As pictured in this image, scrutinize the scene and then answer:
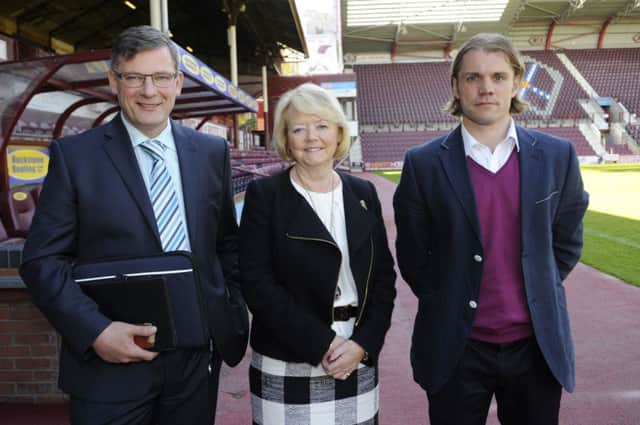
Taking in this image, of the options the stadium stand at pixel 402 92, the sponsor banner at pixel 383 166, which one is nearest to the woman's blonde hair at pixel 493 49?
the sponsor banner at pixel 383 166

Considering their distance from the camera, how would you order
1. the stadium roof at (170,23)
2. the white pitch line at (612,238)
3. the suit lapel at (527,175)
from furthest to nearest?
the stadium roof at (170,23), the white pitch line at (612,238), the suit lapel at (527,175)

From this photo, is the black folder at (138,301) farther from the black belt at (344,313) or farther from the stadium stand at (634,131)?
the stadium stand at (634,131)

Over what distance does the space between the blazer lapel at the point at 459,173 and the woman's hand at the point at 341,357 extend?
58 cm

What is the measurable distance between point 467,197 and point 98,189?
3.92ft

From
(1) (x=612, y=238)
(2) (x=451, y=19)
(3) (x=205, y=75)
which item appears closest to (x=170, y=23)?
(3) (x=205, y=75)

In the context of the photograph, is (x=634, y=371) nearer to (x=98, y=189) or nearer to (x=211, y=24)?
(x=98, y=189)

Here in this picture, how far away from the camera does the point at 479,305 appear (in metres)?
1.82

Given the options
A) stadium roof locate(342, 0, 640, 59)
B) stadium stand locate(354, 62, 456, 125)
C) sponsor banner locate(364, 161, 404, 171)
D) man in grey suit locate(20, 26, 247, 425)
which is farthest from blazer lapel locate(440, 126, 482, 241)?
stadium roof locate(342, 0, 640, 59)

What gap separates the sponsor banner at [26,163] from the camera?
787 cm

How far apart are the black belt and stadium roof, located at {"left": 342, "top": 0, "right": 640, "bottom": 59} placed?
39723 mm

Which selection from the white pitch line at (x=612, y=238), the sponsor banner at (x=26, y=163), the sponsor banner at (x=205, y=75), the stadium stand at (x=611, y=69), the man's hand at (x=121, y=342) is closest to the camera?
the man's hand at (x=121, y=342)

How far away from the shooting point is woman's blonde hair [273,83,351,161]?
1.82 metres

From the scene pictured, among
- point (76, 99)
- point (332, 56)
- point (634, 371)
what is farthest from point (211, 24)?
point (634, 371)

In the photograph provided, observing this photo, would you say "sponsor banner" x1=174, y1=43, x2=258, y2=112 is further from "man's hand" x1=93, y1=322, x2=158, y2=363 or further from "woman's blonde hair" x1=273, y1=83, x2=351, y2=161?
"man's hand" x1=93, y1=322, x2=158, y2=363
